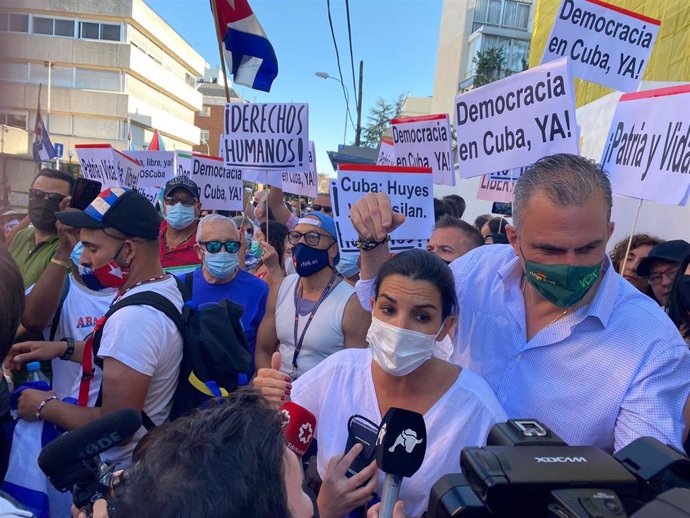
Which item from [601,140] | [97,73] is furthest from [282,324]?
[97,73]

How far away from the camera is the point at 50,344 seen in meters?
2.52

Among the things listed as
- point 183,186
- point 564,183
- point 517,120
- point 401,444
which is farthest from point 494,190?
point 401,444

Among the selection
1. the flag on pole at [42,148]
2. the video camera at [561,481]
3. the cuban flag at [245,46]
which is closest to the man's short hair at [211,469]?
the video camera at [561,481]

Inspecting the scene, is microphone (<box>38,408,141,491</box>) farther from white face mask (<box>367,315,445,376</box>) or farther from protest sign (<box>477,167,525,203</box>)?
protest sign (<box>477,167,525,203</box>)

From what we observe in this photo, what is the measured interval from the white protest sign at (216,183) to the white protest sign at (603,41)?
12.8 feet

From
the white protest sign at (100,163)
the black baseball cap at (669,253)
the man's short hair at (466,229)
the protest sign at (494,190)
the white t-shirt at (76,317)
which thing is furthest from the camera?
the white protest sign at (100,163)

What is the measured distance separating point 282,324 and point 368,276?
1.22 metres

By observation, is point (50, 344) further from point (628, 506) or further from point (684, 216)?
point (684, 216)

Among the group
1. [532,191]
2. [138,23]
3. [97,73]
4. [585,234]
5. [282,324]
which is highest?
[138,23]

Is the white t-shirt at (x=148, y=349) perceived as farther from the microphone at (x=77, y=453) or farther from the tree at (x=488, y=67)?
the tree at (x=488, y=67)

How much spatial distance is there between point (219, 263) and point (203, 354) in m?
1.71

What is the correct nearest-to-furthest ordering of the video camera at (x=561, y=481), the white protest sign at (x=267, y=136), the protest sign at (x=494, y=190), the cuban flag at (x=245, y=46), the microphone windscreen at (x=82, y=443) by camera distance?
the video camera at (x=561, y=481), the microphone windscreen at (x=82, y=443), the white protest sign at (x=267, y=136), the cuban flag at (x=245, y=46), the protest sign at (x=494, y=190)

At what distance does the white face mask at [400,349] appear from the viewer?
1.90m

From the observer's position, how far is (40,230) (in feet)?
11.4
